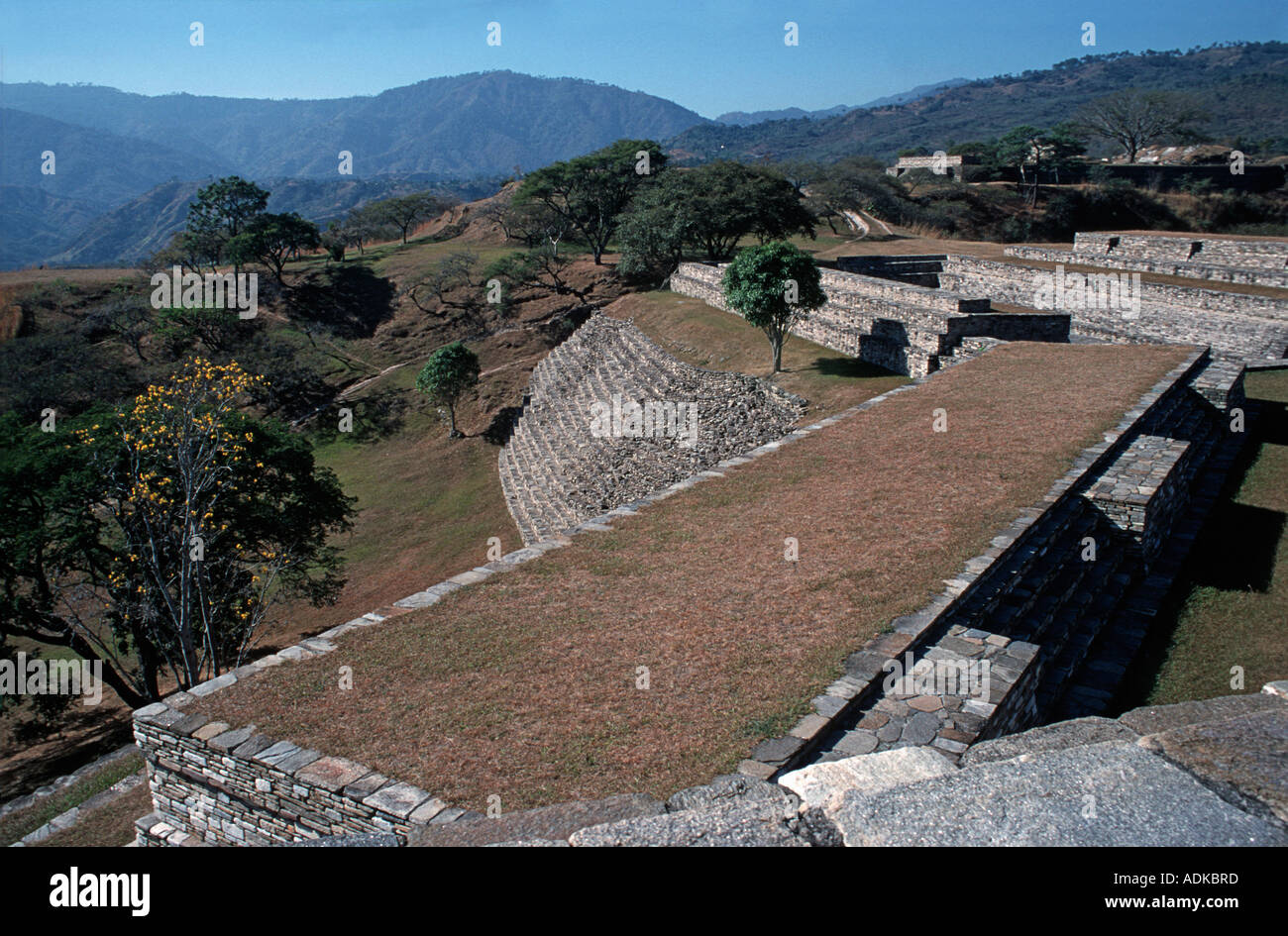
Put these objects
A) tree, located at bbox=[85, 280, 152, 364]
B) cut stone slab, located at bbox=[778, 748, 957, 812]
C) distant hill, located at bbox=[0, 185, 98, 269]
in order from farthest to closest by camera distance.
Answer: distant hill, located at bbox=[0, 185, 98, 269] → tree, located at bbox=[85, 280, 152, 364] → cut stone slab, located at bbox=[778, 748, 957, 812]

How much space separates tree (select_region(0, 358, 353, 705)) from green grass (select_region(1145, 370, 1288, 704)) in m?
11.9

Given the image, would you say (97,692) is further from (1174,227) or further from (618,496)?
(1174,227)

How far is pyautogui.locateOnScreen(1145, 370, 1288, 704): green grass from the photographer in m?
7.61

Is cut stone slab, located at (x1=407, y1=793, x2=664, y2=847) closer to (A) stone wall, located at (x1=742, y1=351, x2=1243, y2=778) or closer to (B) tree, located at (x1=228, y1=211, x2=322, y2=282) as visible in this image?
(A) stone wall, located at (x1=742, y1=351, x2=1243, y2=778)

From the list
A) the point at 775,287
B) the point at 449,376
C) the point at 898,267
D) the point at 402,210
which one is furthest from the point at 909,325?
the point at 402,210

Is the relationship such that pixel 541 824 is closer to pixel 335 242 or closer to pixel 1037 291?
pixel 1037 291

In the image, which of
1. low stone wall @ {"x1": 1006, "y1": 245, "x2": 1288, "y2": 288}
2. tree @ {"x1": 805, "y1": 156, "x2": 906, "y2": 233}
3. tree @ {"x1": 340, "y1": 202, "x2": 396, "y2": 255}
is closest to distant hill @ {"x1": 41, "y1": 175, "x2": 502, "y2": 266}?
tree @ {"x1": 340, "y1": 202, "x2": 396, "y2": 255}

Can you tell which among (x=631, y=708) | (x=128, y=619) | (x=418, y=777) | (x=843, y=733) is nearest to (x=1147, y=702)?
(x=843, y=733)

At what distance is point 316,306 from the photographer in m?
42.9

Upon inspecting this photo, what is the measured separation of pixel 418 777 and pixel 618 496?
12.7m

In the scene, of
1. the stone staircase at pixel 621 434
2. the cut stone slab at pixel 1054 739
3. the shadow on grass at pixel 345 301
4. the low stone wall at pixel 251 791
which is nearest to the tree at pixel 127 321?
the shadow on grass at pixel 345 301

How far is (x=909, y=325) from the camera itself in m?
18.1

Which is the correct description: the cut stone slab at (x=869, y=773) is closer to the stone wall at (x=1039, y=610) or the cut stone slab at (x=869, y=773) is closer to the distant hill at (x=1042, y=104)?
the stone wall at (x=1039, y=610)

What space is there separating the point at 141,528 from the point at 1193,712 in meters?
14.1
